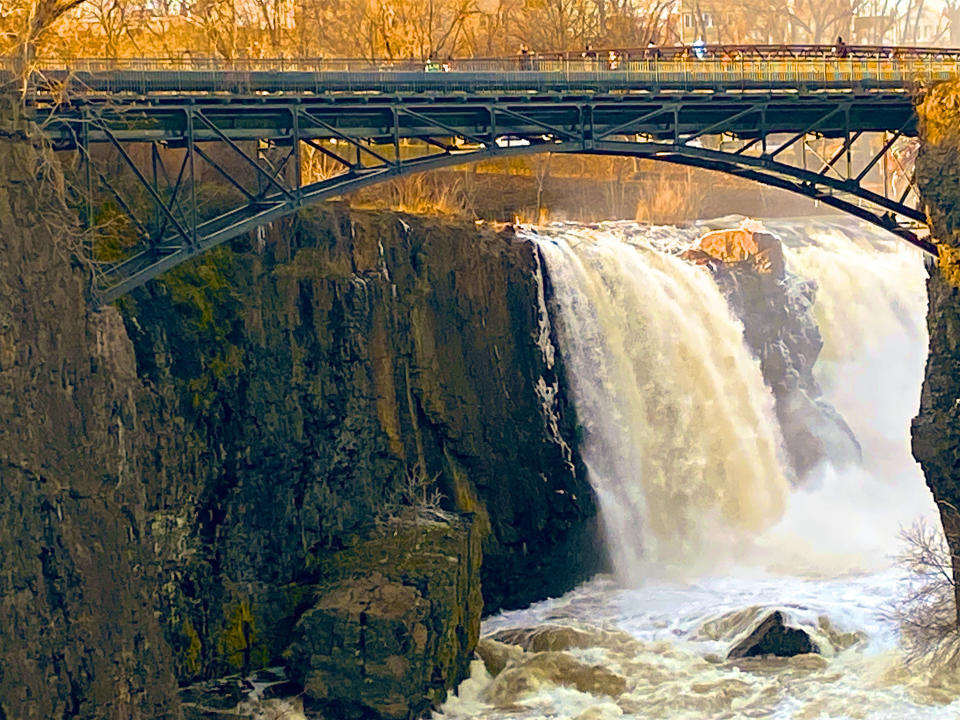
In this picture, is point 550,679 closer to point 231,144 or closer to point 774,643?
point 774,643

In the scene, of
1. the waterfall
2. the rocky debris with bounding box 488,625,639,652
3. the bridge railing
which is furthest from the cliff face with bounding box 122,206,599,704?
the bridge railing

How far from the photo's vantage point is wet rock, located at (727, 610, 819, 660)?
2883cm

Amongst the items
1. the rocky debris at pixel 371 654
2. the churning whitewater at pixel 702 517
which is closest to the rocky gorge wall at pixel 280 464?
the rocky debris at pixel 371 654

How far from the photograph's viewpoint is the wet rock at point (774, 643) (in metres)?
28.8

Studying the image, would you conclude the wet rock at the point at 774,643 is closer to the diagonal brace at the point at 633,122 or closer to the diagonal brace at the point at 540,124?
the diagonal brace at the point at 633,122

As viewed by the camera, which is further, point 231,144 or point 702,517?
point 702,517

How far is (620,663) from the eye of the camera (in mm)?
28484

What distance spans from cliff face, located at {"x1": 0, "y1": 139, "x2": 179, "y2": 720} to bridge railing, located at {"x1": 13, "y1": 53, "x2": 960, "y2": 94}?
7.74 ft

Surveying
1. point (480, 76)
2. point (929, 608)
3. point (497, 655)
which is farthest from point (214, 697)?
point (929, 608)

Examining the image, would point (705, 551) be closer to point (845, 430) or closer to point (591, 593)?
point (591, 593)

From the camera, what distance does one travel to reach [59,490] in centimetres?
2238

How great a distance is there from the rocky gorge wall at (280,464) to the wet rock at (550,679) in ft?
2.56

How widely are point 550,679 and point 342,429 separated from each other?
5.51 metres

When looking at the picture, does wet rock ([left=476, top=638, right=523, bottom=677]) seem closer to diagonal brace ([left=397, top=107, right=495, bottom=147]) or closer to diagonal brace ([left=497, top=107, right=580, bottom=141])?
diagonal brace ([left=397, top=107, right=495, bottom=147])
